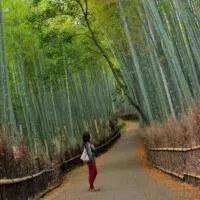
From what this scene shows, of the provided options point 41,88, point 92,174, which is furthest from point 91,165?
point 41,88

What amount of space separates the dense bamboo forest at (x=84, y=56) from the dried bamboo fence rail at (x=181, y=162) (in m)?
0.97

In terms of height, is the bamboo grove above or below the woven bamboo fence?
above

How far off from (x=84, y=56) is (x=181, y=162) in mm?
7917

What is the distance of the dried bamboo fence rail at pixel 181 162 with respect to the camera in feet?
15.1

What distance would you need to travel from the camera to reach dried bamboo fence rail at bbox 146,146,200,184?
15.1ft

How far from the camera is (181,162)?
546 cm

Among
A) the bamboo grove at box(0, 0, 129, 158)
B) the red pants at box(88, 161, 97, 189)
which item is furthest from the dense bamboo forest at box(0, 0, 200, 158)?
the red pants at box(88, 161, 97, 189)

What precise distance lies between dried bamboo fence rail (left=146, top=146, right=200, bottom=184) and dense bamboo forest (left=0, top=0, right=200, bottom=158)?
974mm

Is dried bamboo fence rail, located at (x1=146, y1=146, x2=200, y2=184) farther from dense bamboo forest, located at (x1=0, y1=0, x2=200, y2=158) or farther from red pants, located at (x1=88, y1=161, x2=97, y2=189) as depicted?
red pants, located at (x1=88, y1=161, x2=97, y2=189)

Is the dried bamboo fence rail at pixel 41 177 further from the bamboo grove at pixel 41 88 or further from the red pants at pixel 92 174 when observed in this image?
the red pants at pixel 92 174

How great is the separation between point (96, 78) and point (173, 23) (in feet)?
31.8

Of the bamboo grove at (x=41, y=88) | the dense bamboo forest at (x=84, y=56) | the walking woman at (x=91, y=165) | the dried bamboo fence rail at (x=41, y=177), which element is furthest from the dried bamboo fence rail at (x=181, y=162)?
the bamboo grove at (x=41, y=88)

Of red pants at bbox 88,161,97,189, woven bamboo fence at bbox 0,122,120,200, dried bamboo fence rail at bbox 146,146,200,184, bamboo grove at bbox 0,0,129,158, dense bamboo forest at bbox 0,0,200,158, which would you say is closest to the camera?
woven bamboo fence at bbox 0,122,120,200

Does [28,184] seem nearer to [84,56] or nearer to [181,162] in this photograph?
[181,162]
